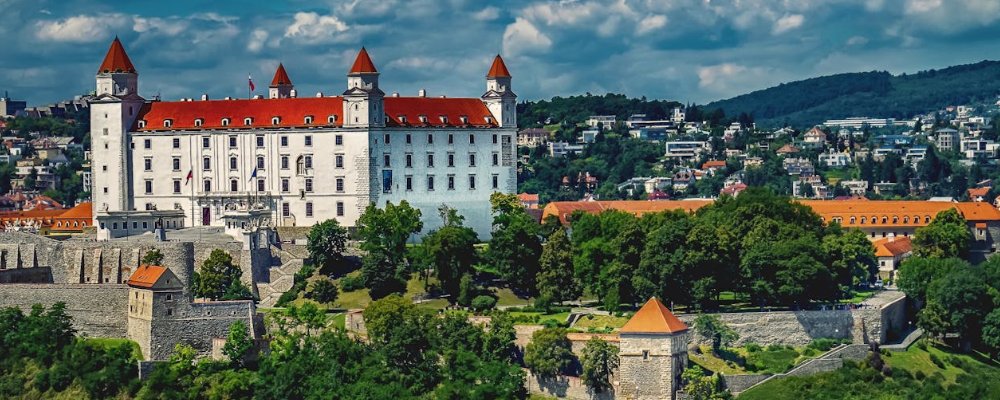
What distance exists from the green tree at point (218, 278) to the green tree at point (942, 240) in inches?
1358

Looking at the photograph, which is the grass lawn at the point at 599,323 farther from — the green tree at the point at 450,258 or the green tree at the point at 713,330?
the green tree at the point at 450,258

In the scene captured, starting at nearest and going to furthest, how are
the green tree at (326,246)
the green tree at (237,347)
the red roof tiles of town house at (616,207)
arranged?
the green tree at (237,347)
the green tree at (326,246)
the red roof tiles of town house at (616,207)

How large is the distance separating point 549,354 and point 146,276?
1658 cm

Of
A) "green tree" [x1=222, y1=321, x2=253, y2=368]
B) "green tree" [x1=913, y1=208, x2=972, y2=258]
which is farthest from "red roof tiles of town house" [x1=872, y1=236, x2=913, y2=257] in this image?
"green tree" [x1=222, y1=321, x2=253, y2=368]

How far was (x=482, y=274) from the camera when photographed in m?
81.1

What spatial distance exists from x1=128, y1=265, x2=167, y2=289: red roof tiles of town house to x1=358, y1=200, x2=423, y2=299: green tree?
9838 millimetres

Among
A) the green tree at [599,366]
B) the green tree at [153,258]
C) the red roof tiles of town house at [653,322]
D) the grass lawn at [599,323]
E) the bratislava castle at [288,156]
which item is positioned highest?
the bratislava castle at [288,156]

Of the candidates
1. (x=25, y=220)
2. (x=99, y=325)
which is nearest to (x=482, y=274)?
(x=99, y=325)

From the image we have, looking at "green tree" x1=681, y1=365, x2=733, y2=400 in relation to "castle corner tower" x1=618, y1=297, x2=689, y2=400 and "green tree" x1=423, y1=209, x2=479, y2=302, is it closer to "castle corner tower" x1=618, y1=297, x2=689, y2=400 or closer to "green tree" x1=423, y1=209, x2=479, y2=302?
"castle corner tower" x1=618, y1=297, x2=689, y2=400

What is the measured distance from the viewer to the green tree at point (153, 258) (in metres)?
77.6

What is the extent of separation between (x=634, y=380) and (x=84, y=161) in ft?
361

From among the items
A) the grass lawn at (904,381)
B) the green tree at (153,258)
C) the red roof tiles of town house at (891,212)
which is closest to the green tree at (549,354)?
the grass lawn at (904,381)

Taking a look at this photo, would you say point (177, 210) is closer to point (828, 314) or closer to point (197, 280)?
point (197, 280)

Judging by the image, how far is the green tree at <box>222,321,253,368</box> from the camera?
229ft
